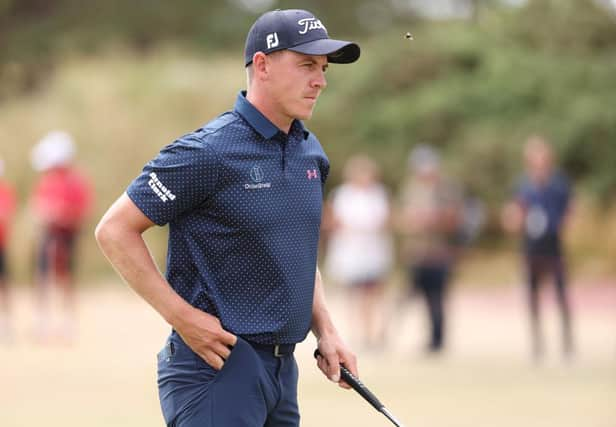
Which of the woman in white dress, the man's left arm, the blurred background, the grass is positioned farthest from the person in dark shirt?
the man's left arm

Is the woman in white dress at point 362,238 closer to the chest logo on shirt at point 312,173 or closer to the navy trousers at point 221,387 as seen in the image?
the chest logo on shirt at point 312,173

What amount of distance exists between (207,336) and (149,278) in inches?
10.0

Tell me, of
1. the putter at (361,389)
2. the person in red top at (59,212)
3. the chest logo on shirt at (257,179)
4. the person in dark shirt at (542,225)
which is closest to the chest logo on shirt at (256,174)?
the chest logo on shirt at (257,179)

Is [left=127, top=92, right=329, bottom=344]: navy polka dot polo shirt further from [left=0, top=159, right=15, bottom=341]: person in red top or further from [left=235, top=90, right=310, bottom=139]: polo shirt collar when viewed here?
[left=0, top=159, right=15, bottom=341]: person in red top

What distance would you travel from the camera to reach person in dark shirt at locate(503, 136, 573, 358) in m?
12.8

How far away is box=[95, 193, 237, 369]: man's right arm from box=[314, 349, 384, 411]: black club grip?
22.2 inches

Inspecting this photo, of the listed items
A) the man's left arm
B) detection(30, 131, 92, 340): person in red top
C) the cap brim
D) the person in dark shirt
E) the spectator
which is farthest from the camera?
detection(30, 131, 92, 340): person in red top

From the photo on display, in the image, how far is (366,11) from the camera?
36.2m

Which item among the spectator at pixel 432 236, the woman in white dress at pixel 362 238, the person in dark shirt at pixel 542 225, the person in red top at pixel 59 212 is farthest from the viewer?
the woman in white dress at pixel 362 238

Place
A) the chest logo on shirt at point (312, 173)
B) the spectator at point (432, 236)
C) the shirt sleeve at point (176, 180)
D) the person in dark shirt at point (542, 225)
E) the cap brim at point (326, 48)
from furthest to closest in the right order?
1. the spectator at point (432, 236)
2. the person in dark shirt at point (542, 225)
3. the chest logo on shirt at point (312, 173)
4. the cap brim at point (326, 48)
5. the shirt sleeve at point (176, 180)

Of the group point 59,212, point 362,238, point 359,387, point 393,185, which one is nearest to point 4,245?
point 59,212

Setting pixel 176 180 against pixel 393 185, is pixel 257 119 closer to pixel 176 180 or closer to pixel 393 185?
pixel 176 180

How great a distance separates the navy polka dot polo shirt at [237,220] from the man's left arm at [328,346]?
0.93 feet

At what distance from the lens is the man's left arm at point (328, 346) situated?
15.2 feet
